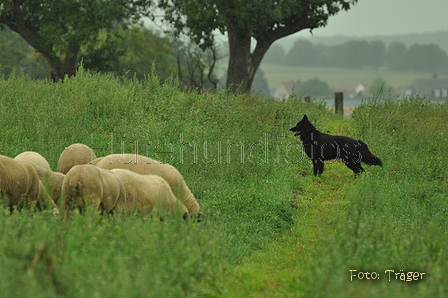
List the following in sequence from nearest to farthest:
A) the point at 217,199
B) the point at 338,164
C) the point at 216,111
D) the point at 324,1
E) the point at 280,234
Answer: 1. the point at 280,234
2. the point at 217,199
3. the point at 338,164
4. the point at 216,111
5. the point at 324,1

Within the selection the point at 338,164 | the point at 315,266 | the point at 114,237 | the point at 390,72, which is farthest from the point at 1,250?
the point at 390,72

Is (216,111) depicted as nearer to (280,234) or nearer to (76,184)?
(280,234)

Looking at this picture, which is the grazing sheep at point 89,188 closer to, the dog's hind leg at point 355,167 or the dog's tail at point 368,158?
the dog's hind leg at point 355,167

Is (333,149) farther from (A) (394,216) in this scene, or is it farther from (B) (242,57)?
(B) (242,57)

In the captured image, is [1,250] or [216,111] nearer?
[1,250]

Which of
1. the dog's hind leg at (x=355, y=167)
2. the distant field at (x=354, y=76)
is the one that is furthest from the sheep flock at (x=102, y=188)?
the distant field at (x=354, y=76)

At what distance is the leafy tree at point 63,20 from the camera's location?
2572cm

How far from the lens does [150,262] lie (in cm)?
516

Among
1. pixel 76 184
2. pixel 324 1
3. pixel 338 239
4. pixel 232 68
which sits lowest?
pixel 338 239

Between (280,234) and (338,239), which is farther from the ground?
(338,239)

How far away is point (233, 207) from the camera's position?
940 cm

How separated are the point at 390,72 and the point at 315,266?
19719 cm

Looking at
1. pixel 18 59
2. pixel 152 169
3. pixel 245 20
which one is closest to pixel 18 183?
pixel 152 169

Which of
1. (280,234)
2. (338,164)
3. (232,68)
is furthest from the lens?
(232,68)
